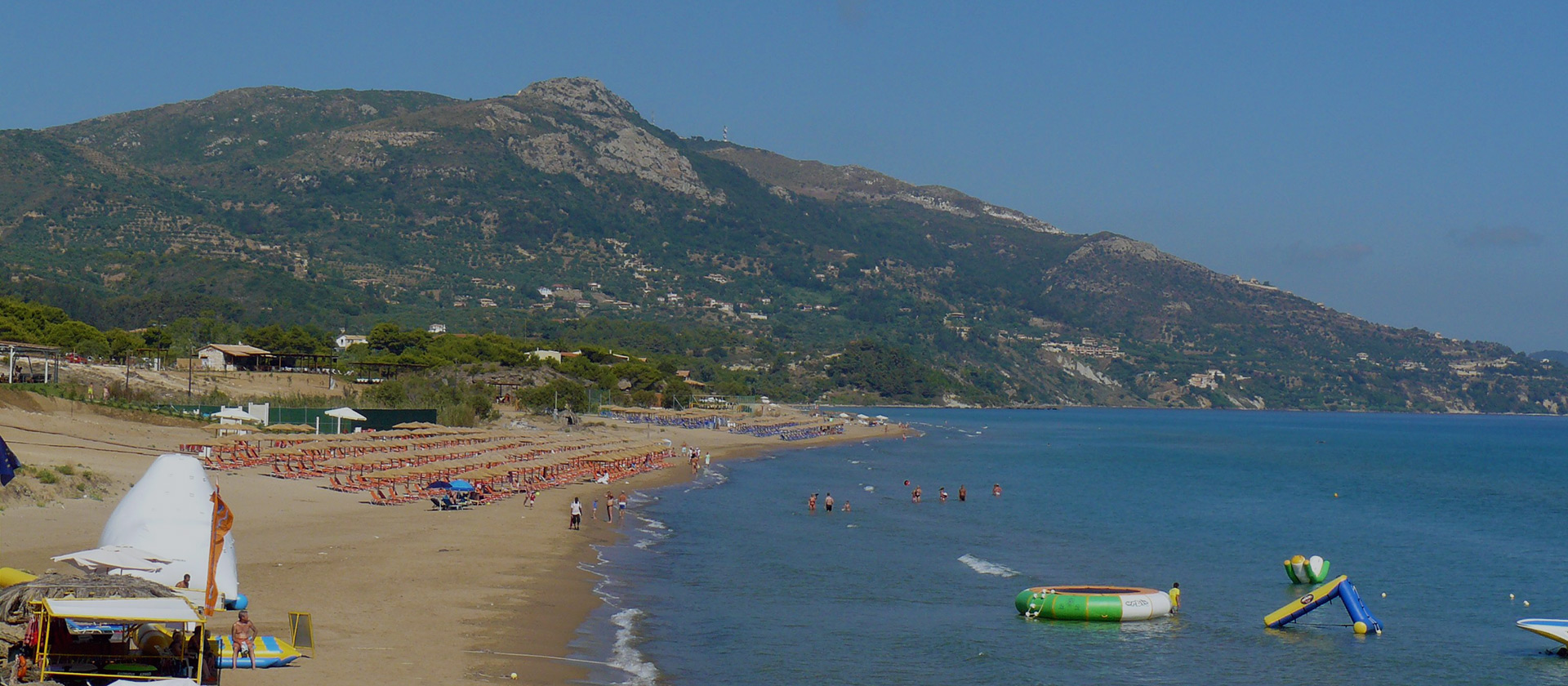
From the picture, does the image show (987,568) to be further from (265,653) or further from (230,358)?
(230,358)

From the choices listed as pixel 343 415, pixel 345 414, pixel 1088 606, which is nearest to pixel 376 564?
pixel 1088 606

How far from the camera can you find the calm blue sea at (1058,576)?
846 inches

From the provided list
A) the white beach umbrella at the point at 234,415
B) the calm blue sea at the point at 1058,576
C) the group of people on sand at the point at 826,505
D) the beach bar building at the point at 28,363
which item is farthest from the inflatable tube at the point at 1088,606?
the beach bar building at the point at 28,363

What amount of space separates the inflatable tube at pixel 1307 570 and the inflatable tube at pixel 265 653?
25.0 m

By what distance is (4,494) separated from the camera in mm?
25422

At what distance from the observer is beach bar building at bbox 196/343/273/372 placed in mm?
86250

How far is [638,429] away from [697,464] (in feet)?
73.1

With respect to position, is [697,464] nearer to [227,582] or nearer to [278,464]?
[278,464]

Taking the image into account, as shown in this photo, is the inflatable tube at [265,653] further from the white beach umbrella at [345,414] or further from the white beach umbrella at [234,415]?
the white beach umbrella at [345,414]

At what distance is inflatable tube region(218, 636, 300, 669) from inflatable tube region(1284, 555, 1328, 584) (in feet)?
82.2

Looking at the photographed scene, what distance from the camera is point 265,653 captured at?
15.9 meters

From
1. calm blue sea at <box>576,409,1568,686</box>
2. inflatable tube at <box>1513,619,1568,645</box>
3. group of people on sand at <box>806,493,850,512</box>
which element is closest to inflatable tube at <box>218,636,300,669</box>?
calm blue sea at <box>576,409,1568,686</box>

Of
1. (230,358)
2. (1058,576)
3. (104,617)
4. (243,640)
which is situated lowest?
(1058,576)

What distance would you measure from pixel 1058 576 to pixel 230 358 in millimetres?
72174
